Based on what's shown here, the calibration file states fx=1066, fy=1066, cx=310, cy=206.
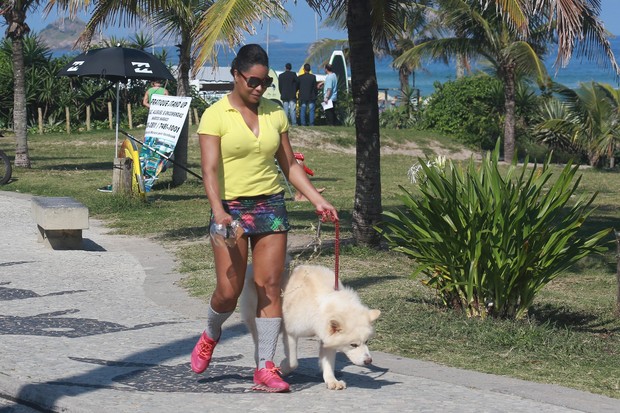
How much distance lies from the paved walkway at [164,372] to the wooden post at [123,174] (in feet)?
23.0

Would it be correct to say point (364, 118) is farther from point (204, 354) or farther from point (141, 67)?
point (141, 67)

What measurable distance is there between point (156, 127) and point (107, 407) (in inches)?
539

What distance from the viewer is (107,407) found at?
5.72 m

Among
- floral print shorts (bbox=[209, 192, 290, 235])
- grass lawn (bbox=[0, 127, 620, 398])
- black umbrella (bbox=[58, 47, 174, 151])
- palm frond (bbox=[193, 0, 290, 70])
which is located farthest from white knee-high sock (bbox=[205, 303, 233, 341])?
black umbrella (bbox=[58, 47, 174, 151])

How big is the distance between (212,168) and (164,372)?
1.51 meters

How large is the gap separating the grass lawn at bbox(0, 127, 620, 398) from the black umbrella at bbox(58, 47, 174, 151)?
203 cm

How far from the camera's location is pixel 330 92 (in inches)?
1248

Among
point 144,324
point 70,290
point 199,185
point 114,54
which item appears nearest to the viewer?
point 144,324

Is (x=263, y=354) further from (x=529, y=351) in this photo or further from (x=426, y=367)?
(x=529, y=351)

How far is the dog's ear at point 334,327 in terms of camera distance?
18.9 ft

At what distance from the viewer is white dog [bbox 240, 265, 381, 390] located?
5781 mm

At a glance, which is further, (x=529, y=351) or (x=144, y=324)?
(x=144, y=324)

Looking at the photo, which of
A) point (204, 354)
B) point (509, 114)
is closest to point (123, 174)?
point (204, 354)

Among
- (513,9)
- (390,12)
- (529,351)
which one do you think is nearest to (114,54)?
(390,12)
